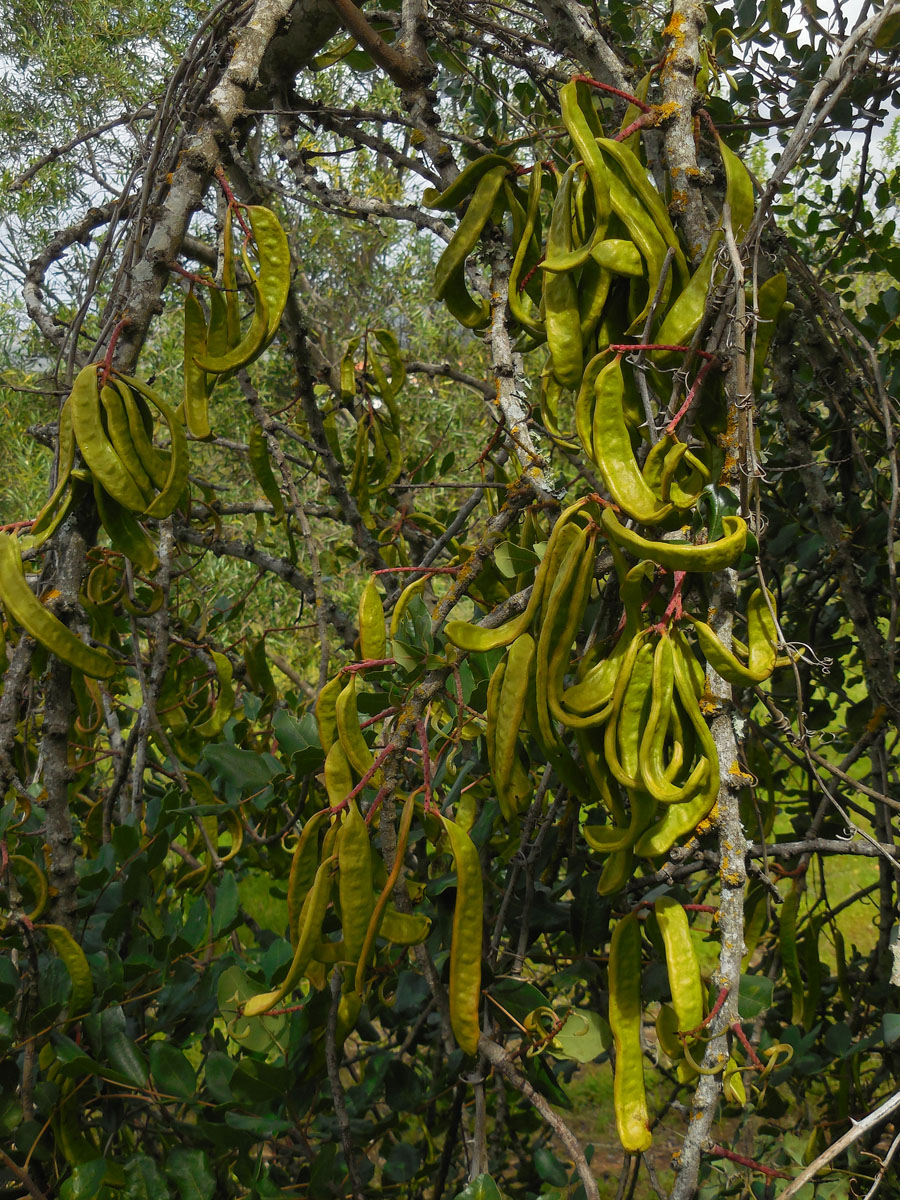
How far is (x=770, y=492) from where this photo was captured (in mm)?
1711

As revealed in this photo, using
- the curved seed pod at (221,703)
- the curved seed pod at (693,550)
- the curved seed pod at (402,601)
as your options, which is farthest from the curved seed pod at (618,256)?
the curved seed pod at (221,703)

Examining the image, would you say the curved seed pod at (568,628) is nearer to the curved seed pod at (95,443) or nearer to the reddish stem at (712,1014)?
the reddish stem at (712,1014)

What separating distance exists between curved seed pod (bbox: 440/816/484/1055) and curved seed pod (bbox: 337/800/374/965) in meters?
0.07

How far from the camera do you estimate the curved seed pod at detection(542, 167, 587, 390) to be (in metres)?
0.79

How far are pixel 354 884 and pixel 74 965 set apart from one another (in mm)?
431

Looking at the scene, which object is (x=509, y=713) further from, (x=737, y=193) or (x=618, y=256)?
(x=737, y=193)

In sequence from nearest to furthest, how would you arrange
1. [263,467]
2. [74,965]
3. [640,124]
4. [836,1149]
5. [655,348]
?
1. [836,1149]
2. [655,348]
3. [640,124]
4. [74,965]
5. [263,467]

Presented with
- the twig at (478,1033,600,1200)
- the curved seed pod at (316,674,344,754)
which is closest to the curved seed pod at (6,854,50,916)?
the curved seed pod at (316,674,344,754)

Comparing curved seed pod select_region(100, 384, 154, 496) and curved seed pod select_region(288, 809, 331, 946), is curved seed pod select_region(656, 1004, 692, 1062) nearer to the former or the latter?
curved seed pod select_region(288, 809, 331, 946)

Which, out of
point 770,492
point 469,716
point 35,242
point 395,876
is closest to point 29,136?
point 35,242

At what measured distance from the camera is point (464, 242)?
967 millimetres

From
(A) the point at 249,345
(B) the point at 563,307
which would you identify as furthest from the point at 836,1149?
(A) the point at 249,345

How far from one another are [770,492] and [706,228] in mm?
982

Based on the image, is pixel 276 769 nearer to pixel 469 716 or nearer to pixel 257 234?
pixel 469 716
